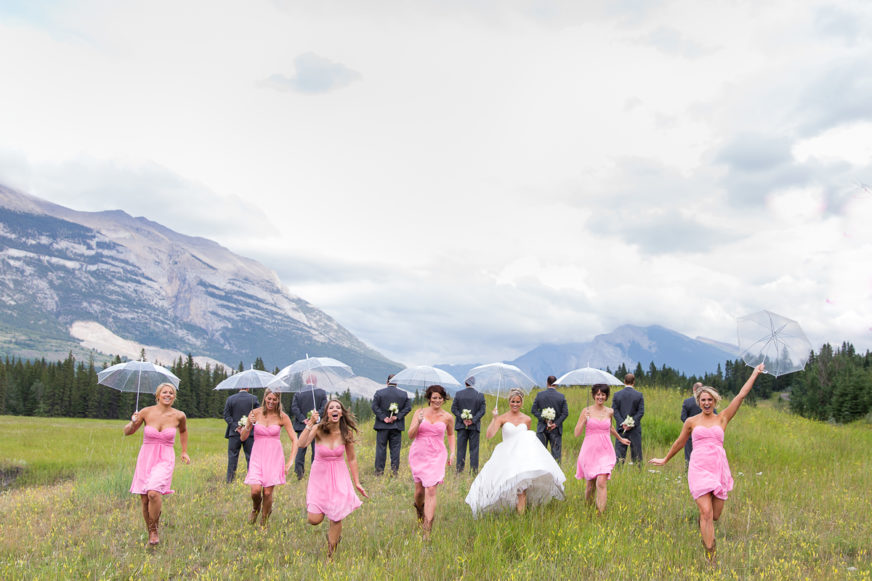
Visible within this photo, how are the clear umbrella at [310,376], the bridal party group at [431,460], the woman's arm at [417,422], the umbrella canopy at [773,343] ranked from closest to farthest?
the bridal party group at [431,460] → the umbrella canopy at [773,343] → the woman's arm at [417,422] → the clear umbrella at [310,376]

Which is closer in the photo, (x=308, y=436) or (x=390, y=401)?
(x=308, y=436)

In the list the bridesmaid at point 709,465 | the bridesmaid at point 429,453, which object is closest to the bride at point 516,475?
the bridesmaid at point 429,453

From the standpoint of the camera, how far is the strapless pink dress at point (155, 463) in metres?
9.27

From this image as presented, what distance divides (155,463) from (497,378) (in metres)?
7.41

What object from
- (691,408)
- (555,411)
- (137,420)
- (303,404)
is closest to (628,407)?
(691,408)

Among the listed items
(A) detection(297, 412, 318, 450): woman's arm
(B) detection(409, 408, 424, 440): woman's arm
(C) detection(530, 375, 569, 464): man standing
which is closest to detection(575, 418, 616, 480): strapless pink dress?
(B) detection(409, 408, 424, 440): woman's arm

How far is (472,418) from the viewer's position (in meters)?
15.1

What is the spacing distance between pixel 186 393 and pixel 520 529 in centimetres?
10513

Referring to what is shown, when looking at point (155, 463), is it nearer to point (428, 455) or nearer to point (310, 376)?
point (310, 376)

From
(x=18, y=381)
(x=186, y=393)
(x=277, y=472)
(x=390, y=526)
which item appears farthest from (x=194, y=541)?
(x=18, y=381)

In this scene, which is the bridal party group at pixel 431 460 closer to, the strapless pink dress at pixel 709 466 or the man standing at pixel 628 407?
the strapless pink dress at pixel 709 466

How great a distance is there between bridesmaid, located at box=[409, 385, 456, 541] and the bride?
0.71m

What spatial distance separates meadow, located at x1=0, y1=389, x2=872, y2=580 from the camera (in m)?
7.77

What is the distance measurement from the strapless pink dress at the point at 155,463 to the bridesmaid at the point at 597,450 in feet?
22.2
